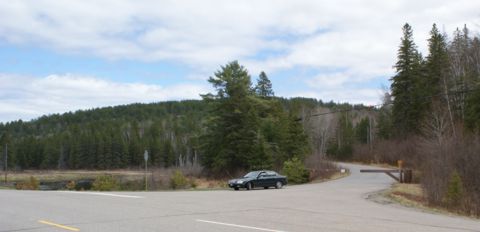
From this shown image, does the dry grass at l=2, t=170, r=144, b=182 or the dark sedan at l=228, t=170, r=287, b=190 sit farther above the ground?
the dark sedan at l=228, t=170, r=287, b=190

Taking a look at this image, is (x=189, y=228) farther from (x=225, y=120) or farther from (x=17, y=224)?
(x=225, y=120)

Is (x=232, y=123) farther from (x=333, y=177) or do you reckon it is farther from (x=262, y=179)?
(x=262, y=179)

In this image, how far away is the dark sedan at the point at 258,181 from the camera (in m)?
36.4

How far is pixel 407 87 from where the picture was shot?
3140 inches

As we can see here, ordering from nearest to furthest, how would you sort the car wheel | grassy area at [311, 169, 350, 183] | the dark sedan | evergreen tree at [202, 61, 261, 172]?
the dark sedan → the car wheel → grassy area at [311, 169, 350, 183] → evergreen tree at [202, 61, 261, 172]

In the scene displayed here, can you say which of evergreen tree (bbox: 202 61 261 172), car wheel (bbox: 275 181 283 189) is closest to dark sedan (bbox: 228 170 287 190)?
car wheel (bbox: 275 181 283 189)

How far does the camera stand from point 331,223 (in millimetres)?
14109

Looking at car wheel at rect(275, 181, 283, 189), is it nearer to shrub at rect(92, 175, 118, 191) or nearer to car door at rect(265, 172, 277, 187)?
car door at rect(265, 172, 277, 187)

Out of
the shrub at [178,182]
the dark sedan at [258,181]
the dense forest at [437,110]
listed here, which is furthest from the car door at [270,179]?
the shrub at [178,182]

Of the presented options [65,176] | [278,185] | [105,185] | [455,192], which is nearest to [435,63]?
[278,185]

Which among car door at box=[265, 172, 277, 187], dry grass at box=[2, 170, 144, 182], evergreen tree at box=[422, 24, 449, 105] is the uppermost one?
evergreen tree at box=[422, 24, 449, 105]

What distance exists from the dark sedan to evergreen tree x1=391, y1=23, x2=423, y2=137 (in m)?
43.0

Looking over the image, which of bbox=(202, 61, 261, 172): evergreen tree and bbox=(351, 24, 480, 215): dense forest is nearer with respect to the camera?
bbox=(351, 24, 480, 215): dense forest

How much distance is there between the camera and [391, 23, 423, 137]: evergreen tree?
7719cm
